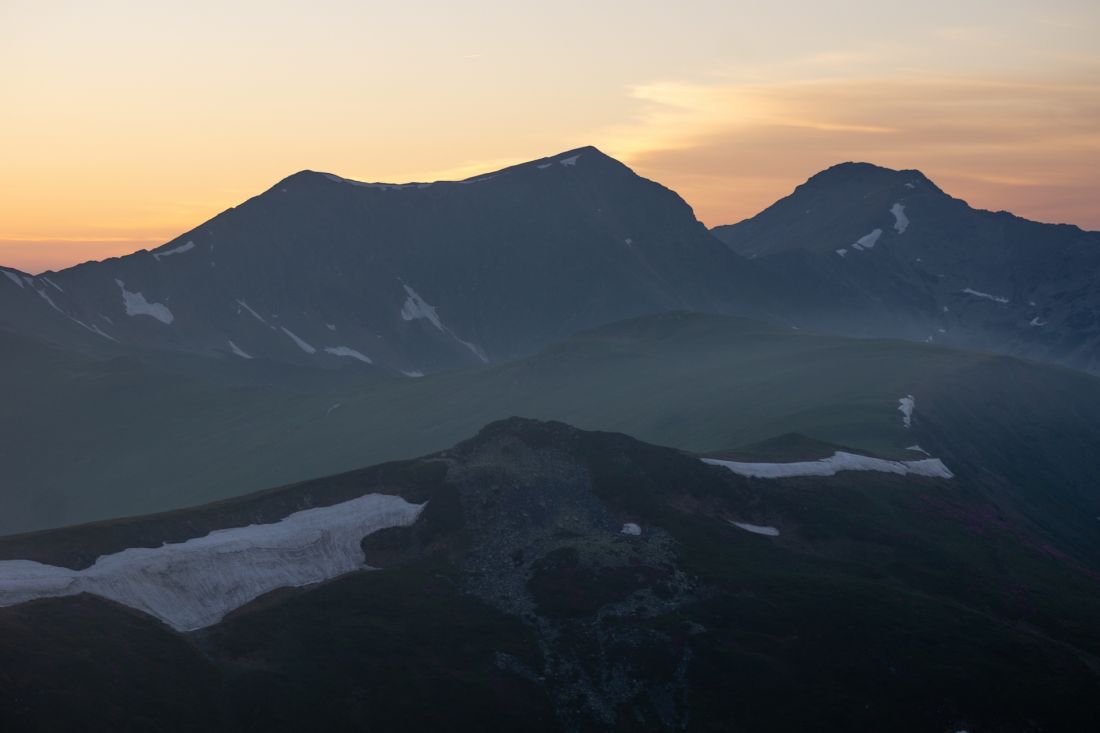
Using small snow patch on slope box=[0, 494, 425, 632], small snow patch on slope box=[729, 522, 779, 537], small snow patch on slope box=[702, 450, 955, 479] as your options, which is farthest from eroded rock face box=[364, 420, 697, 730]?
small snow patch on slope box=[702, 450, 955, 479]

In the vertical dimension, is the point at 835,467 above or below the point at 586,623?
above

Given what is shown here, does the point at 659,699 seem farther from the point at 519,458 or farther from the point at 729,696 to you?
the point at 519,458

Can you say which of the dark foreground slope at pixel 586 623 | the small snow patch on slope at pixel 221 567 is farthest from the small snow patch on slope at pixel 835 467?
the small snow patch on slope at pixel 221 567

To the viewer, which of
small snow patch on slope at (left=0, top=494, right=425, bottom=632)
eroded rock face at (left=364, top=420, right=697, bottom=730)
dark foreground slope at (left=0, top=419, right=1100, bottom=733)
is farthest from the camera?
small snow patch on slope at (left=0, top=494, right=425, bottom=632)

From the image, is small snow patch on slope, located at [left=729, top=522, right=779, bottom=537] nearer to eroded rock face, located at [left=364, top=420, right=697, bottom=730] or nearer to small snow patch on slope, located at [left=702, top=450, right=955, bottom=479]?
small snow patch on slope, located at [left=702, top=450, right=955, bottom=479]

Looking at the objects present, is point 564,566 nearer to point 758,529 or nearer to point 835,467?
point 758,529

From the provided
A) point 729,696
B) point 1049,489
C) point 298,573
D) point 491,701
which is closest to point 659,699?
point 729,696

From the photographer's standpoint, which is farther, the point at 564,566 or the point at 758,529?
the point at 758,529

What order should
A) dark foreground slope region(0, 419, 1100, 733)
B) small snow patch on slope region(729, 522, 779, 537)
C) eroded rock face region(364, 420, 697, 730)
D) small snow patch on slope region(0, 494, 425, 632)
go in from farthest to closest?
small snow patch on slope region(729, 522, 779, 537) → small snow patch on slope region(0, 494, 425, 632) → eroded rock face region(364, 420, 697, 730) → dark foreground slope region(0, 419, 1100, 733)

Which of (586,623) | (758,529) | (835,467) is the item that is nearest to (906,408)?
(835,467)
